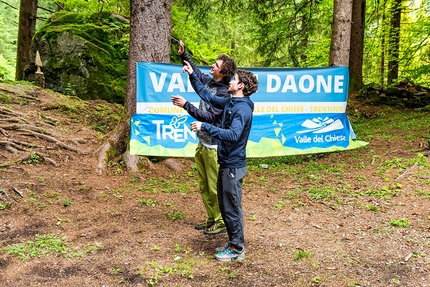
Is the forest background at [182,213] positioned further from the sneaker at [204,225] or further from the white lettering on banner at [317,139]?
the white lettering on banner at [317,139]

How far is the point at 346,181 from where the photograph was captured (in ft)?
19.9

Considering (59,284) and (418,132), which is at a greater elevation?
(418,132)

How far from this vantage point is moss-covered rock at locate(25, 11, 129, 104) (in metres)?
10.2

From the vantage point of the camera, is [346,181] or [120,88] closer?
[346,181]

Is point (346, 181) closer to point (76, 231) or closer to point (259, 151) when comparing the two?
point (259, 151)

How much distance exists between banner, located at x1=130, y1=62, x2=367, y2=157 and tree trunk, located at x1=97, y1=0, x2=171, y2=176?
1.21 ft

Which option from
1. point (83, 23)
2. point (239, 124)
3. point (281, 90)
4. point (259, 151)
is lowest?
point (259, 151)

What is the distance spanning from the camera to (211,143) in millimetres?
4199

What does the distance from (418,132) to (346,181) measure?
11.2 ft

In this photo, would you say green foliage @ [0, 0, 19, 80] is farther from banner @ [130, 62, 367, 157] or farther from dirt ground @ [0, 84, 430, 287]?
banner @ [130, 62, 367, 157]

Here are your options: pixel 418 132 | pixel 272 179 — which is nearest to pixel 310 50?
pixel 418 132

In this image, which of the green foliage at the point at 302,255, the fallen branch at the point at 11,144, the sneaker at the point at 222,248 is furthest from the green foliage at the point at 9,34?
the green foliage at the point at 302,255

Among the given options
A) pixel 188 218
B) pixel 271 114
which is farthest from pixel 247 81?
pixel 271 114

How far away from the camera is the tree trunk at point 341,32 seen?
7481mm
